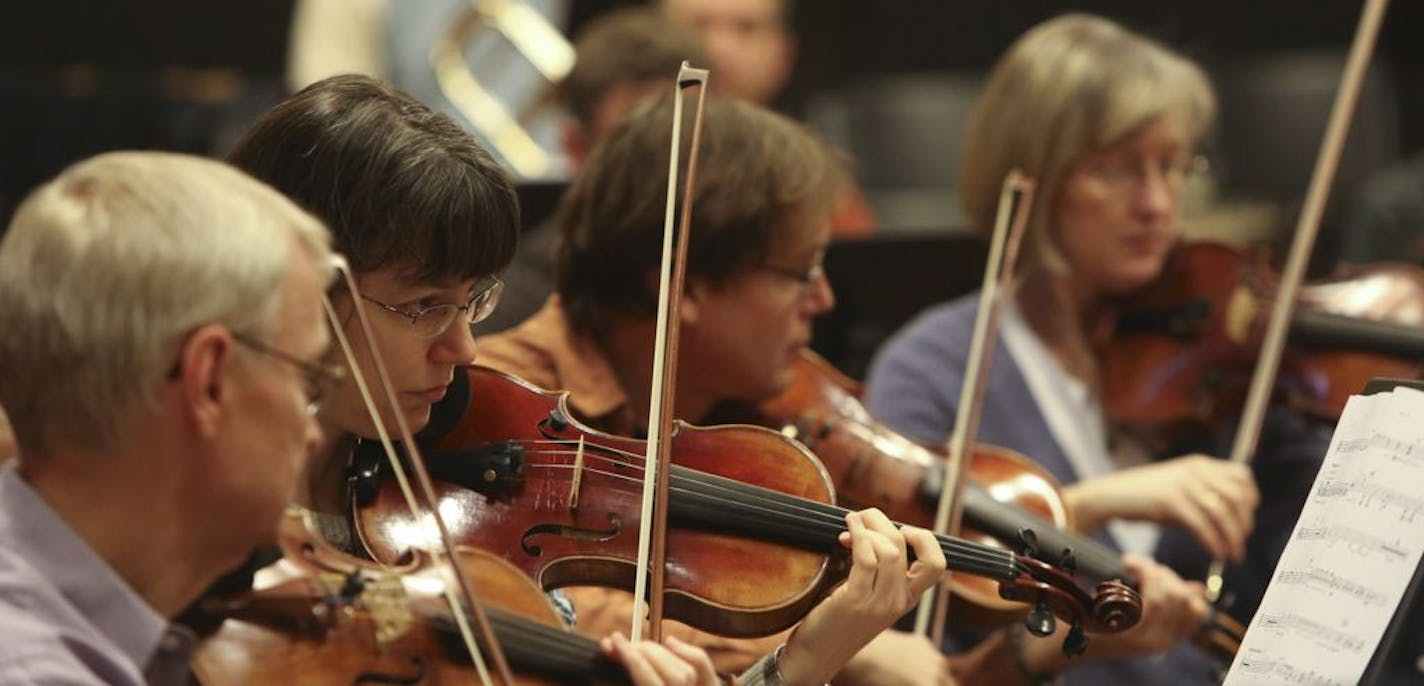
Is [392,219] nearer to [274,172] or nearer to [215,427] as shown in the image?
[274,172]

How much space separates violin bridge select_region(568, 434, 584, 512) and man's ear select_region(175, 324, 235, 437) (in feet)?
1.44

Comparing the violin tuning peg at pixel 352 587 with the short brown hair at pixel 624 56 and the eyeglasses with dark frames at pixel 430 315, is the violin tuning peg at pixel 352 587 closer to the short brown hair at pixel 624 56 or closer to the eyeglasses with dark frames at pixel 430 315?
the eyeglasses with dark frames at pixel 430 315

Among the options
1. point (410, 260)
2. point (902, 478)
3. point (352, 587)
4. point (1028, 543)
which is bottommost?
point (902, 478)

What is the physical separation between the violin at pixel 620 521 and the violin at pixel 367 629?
0.55 feet

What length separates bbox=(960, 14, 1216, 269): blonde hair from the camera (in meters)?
2.59

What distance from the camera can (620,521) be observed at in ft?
5.18

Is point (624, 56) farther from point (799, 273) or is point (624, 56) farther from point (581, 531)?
point (581, 531)

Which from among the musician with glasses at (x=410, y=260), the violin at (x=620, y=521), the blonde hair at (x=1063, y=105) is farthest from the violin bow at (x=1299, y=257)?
the musician with glasses at (x=410, y=260)

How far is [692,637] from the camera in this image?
167cm

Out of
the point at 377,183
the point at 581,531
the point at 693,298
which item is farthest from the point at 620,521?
the point at 693,298

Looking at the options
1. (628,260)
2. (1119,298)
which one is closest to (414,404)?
(628,260)

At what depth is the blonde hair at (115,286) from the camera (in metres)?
1.17

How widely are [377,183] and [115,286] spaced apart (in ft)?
1.32

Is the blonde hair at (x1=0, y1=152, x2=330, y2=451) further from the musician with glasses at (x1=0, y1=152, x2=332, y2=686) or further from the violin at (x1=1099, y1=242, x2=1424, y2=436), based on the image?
the violin at (x1=1099, y1=242, x2=1424, y2=436)
